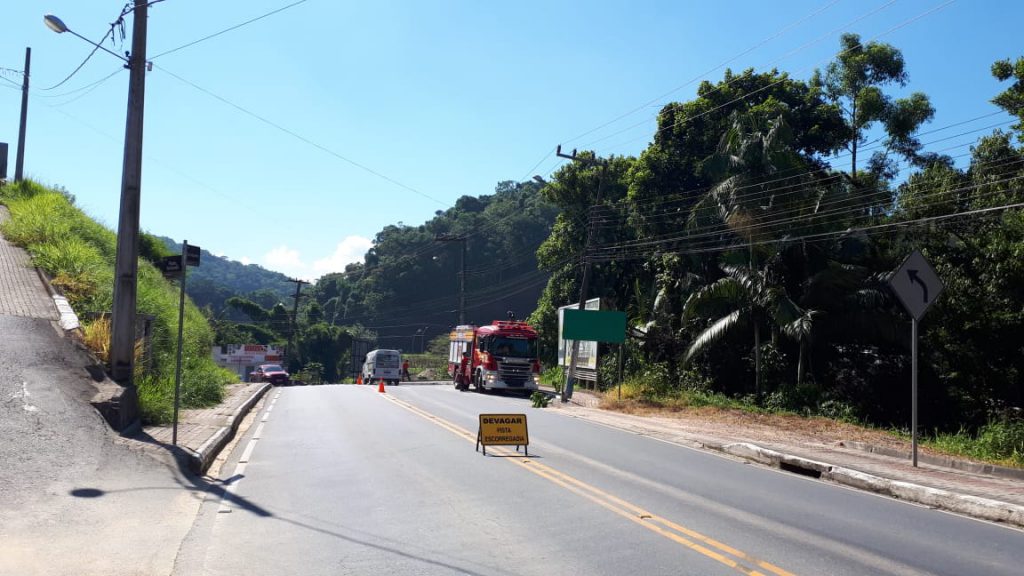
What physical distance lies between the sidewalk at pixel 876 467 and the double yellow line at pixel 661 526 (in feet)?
13.6

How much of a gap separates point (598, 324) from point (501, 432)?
16.2m

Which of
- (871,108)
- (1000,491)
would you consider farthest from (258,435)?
(871,108)

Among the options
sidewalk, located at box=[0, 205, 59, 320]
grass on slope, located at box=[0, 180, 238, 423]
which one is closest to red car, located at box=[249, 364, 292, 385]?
grass on slope, located at box=[0, 180, 238, 423]

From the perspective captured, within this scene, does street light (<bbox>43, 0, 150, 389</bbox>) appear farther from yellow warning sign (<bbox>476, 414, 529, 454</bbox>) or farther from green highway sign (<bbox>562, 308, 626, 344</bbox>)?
green highway sign (<bbox>562, 308, 626, 344</bbox>)

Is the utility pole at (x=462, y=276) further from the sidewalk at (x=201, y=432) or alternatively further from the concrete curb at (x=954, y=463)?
the concrete curb at (x=954, y=463)

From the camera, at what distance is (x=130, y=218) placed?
13555 millimetres

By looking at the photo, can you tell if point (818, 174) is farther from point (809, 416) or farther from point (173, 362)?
point (173, 362)

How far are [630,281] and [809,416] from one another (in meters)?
17.8

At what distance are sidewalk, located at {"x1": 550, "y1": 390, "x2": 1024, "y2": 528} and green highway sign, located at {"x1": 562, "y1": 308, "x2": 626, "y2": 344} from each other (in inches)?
322

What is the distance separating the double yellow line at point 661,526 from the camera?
275 inches

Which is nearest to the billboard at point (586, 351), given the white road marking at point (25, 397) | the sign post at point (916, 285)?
the sign post at point (916, 285)

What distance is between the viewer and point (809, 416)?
23547mm

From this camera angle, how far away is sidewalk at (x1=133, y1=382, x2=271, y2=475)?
38.9 feet

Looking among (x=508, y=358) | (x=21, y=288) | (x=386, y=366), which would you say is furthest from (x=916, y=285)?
(x=386, y=366)
